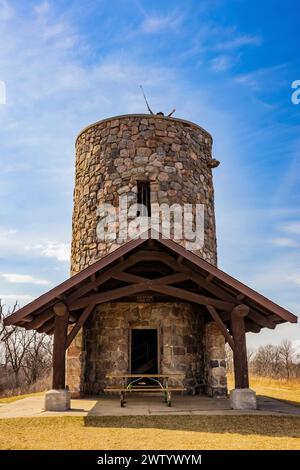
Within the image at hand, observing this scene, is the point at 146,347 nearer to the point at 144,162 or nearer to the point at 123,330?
the point at 123,330

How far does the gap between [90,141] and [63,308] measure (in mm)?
6490

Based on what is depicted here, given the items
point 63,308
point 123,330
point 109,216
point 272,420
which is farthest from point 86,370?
point 272,420

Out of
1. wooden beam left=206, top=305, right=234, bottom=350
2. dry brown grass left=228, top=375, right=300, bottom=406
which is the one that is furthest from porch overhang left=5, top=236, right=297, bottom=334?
dry brown grass left=228, top=375, right=300, bottom=406

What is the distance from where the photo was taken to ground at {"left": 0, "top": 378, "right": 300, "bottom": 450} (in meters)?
5.62

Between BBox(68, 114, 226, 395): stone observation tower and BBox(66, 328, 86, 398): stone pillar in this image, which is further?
BBox(68, 114, 226, 395): stone observation tower

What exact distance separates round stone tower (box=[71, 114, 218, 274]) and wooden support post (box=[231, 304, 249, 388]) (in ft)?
11.9

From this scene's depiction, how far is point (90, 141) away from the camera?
1347 cm

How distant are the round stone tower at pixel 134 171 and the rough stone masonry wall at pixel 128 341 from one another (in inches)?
69.1

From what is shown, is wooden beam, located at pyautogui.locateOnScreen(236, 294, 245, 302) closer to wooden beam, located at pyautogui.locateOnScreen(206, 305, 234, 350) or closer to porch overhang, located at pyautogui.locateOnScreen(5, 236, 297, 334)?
porch overhang, located at pyautogui.locateOnScreen(5, 236, 297, 334)

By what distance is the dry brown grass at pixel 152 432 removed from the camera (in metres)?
5.62

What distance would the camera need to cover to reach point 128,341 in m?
11.3

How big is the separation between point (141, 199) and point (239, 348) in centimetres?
537

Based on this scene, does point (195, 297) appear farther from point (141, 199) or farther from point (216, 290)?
point (141, 199)
